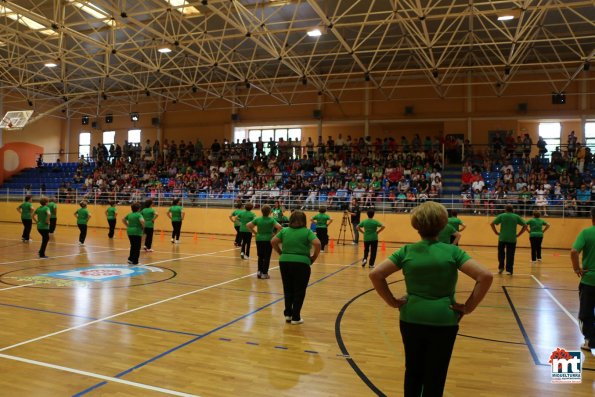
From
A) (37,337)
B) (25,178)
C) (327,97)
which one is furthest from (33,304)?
(25,178)

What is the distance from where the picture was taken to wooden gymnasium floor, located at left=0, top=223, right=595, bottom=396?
469cm

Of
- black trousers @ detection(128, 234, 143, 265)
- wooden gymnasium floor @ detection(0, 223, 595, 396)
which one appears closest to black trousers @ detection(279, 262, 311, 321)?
wooden gymnasium floor @ detection(0, 223, 595, 396)

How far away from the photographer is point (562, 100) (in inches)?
1014

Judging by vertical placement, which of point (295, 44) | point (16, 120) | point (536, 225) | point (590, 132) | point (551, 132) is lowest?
point (536, 225)

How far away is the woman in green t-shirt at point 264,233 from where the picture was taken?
9.59m

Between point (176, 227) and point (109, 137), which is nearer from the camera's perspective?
point (176, 227)

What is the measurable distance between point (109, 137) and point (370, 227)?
1226 inches

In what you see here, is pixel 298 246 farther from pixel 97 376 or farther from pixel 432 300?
pixel 432 300

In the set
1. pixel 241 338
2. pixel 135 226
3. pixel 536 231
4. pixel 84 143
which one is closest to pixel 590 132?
pixel 536 231

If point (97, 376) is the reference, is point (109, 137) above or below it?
above

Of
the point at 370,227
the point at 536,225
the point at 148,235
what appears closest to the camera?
the point at 370,227

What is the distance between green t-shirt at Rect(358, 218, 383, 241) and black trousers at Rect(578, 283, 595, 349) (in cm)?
678

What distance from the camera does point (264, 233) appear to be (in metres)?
9.92

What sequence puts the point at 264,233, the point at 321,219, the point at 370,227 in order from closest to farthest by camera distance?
the point at 264,233 → the point at 370,227 → the point at 321,219
